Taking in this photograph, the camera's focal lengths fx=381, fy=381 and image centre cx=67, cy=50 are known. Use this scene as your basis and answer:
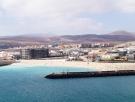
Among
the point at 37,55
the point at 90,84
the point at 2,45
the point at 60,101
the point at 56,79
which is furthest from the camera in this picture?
the point at 2,45

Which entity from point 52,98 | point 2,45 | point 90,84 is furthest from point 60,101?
point 2,45

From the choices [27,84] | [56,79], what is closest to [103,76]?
[56,79]

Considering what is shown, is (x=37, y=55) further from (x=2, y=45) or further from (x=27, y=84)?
(x=2, y=45)

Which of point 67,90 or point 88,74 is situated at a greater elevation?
point 67,90

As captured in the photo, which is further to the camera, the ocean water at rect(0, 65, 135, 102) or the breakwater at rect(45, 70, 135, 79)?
the breakwater at rect(45, 70, 135, 79)

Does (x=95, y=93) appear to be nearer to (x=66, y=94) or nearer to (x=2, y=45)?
(x=66, y=94)

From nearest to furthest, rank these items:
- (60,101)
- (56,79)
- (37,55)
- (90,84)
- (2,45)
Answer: (60,101) < (90,84) < (56,79) < (37,55) < (2,45)

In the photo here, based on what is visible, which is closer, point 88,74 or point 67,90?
point 67,90

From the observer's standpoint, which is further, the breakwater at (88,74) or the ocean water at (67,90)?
the breakwater at (88,74)

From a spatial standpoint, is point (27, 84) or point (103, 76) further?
point (103, 76)
